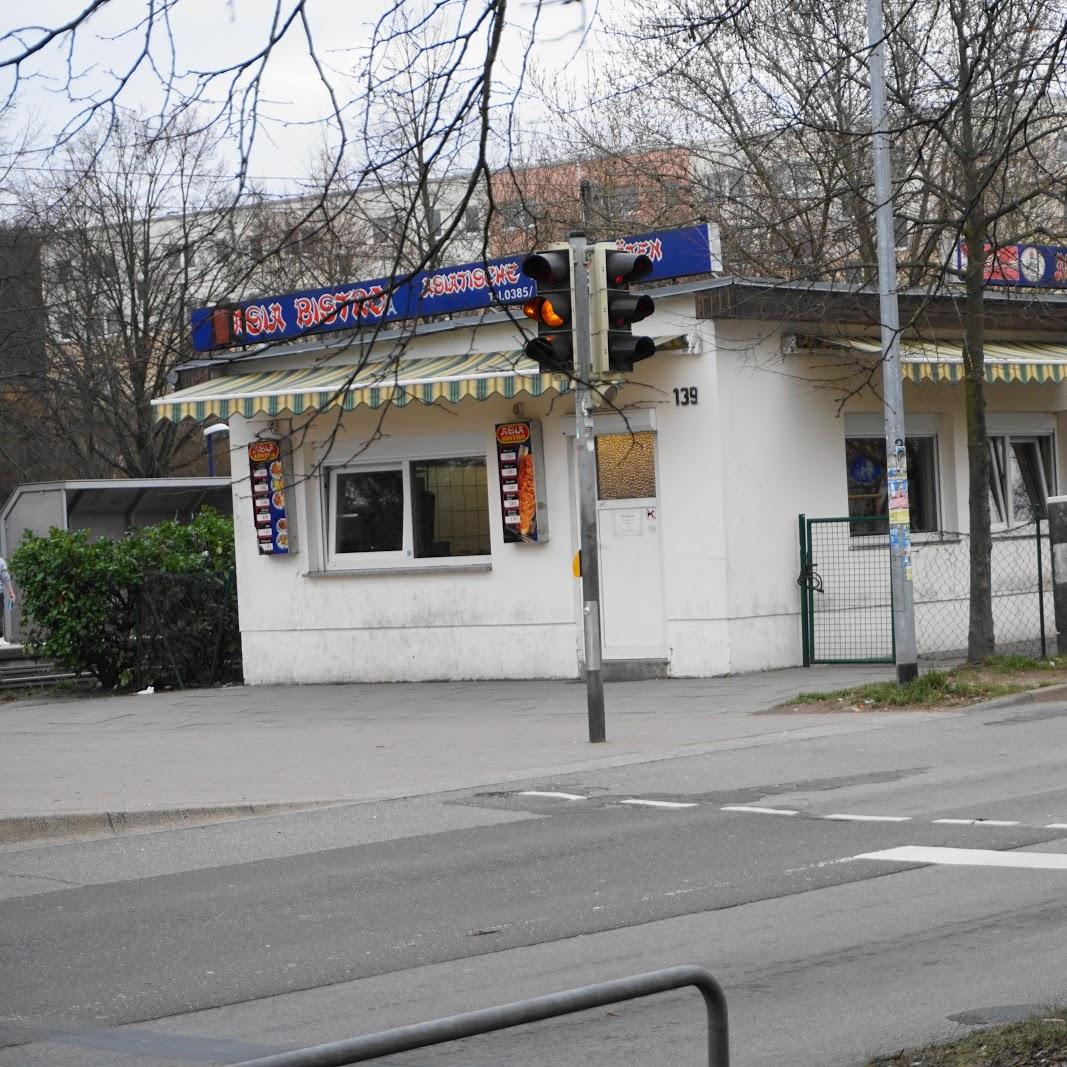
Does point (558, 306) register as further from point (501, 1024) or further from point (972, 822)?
point (501, 1024)

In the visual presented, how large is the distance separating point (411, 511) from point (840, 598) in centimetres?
526

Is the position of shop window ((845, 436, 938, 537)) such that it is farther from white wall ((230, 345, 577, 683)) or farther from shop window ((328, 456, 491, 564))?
shop window ((328, 456, 491, 564))

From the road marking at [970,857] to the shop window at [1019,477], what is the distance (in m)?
12.6

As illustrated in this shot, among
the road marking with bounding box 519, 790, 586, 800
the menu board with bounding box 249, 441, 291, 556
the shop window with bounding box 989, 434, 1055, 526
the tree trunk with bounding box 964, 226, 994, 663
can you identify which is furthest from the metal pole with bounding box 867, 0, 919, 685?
the menu board with bounding box 249, 441, 291, 556

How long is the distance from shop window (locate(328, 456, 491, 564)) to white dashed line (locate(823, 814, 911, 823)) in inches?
400

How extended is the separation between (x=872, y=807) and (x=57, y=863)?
4.87 metres

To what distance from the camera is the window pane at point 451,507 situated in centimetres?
1956

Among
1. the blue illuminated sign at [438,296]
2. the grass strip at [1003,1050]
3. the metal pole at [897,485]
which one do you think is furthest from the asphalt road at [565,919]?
the blue illuminated sign at [438,296]

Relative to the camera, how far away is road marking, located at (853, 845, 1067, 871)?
8.09 meters

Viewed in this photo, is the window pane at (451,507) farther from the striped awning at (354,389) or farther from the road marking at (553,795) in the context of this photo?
the road marking at (553,795)

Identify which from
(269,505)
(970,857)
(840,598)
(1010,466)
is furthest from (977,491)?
(970,857)

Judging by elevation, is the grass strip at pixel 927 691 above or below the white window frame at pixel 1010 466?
below

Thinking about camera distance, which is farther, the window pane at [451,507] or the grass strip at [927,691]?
the window pane at [451,507]

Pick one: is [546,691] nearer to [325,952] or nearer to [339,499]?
[339,499]
